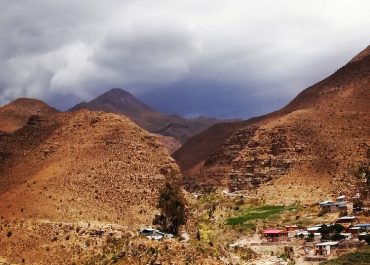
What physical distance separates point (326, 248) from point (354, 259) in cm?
762

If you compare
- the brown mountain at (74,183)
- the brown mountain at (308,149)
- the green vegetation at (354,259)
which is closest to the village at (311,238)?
the green vegetation at (354,259)

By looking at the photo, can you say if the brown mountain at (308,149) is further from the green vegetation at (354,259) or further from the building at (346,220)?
the green vegetation at (354,259)

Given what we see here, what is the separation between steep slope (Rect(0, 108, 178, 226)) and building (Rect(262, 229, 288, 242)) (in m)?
13.5

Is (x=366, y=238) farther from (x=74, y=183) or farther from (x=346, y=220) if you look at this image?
(x=74, y=183)

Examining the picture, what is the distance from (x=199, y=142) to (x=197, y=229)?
109363 millimetres

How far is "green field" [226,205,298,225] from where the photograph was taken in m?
81.7

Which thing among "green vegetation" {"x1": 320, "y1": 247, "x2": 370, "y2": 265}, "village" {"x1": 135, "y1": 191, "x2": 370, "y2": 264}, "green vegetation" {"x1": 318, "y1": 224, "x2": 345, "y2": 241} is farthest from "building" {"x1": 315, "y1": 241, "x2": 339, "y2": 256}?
"green vegetation" {"x1": 320, "y1": 247, "x2": 370, "y2": 265}

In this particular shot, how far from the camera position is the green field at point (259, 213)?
81.7 meters

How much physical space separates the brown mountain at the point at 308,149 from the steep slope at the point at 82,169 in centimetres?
2833

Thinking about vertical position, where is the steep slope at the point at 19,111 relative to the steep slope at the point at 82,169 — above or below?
above

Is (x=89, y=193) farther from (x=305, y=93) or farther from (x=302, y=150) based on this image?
(x=305, y=93)

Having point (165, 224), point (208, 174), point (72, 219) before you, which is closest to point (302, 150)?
point (208, 174)

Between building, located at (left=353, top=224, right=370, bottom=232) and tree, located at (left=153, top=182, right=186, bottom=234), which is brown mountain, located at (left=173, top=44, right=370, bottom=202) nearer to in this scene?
building, located at (left=353, top=224, right=370, bottom=232)

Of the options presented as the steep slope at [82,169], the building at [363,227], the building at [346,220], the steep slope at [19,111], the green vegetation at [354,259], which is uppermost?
the steep slope at [19,111]
